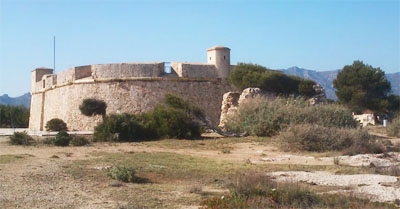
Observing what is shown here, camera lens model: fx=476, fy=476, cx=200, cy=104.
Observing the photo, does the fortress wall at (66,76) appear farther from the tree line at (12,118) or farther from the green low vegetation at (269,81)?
the tree line at (12,118)

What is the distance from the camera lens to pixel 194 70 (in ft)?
102

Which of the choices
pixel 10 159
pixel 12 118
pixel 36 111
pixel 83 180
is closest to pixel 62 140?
pixel 10 159

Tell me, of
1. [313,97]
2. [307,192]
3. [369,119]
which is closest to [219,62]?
[313,97]

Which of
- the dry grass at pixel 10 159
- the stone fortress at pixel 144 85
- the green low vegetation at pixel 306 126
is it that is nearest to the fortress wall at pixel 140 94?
the stone fortress at pixel 144 85

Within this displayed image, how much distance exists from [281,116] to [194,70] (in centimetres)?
1115

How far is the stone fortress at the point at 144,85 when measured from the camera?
30422mm

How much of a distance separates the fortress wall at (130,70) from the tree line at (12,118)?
2014 centimetres

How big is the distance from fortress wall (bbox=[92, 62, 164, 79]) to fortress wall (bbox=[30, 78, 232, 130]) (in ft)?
1.35

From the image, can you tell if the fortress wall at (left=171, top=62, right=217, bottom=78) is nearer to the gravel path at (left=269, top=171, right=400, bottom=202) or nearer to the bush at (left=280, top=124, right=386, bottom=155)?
the bush at (left=280, top=124, right=386, bottom=155)

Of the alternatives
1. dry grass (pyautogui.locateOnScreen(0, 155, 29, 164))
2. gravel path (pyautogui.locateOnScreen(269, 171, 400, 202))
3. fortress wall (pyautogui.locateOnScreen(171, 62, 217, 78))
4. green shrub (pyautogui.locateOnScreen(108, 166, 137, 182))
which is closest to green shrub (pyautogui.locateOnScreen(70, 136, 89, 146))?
dry grass (pyautogui.locateOnScreen(0, 155, 29, 164))

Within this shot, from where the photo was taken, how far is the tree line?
Answer: 156ft

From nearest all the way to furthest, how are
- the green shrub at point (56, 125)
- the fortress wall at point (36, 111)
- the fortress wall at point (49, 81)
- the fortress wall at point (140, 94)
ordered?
the fortress wall at point (140, 94) < the green shrub at point (56, 125) < the fortress wall at point (49, 81) < the fortress wall at point (36, 111)

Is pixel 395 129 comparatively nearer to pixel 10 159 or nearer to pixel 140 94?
pixel 140 94

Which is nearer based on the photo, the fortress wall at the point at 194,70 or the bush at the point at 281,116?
the bush at the point at 281,116
